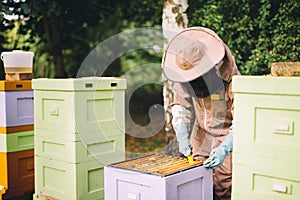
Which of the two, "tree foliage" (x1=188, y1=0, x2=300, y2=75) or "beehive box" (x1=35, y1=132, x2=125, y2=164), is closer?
"beehive box" (x1=35, y1=132, x2=125, y2=164)

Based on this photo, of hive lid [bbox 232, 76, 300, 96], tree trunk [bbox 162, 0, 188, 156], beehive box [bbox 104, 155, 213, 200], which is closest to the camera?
hive lid [bbox 232, 76, 300, 96]

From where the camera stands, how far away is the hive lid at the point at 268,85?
5.90ft

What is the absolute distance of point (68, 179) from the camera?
2676mm

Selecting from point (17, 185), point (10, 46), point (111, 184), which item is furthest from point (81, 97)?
point (10, 46)

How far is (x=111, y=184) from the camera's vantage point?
90.9 inches

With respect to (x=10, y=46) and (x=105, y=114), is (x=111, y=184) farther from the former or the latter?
(x=10, y=46)

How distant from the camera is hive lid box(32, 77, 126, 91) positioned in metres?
2.59

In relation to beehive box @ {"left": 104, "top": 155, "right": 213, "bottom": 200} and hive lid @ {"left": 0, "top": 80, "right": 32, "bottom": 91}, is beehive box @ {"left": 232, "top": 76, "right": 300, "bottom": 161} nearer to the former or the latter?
beehive box @ {"left": 104, "top": 155, "right": 213, "bottom": 200}

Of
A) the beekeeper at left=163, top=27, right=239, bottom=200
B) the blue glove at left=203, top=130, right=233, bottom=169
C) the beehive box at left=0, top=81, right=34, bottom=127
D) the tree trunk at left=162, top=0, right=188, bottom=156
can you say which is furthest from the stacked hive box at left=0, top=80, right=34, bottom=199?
the blue glove at left=203, top=130, right=233, bottom=169

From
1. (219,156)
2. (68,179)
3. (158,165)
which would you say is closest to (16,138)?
(68,179)

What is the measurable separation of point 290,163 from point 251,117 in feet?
0.90

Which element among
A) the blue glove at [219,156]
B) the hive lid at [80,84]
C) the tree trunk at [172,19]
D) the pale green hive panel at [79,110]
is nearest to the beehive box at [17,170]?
the pale green hive panel at [79,110]

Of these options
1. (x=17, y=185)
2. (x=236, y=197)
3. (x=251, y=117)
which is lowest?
(x=17, y=185)

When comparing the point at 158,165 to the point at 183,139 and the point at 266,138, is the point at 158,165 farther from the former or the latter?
the point at 266,138
